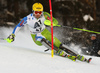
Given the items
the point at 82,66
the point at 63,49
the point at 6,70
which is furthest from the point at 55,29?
the point at 6,70

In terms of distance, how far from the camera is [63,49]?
4762 mm

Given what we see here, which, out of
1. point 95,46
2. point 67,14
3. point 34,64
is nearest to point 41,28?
point 34,64

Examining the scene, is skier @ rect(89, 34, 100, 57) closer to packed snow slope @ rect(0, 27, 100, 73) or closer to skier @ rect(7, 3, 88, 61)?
skier @ rect(7, 3, 88, 61)

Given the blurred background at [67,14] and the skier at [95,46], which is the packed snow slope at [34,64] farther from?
the blurred background at [67,14]

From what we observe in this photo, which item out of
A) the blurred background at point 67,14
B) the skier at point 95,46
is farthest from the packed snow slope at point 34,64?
the blurred background at point 67,14

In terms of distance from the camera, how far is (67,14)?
12.4m

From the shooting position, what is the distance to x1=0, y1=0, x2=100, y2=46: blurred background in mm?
11686

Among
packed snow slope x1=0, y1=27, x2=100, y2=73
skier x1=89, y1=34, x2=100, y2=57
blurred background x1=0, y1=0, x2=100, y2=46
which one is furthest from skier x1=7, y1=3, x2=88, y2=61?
blurred background x1=0, y1=0, x2=100, y2=46

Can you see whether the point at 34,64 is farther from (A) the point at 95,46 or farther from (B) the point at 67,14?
(B) the point at 67,14

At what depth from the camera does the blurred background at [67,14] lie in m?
11.7

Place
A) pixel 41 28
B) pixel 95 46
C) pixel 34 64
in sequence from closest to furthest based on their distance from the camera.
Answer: pixel 34 64
pixel 41 28
pixel 95 46

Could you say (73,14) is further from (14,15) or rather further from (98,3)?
(14,15)

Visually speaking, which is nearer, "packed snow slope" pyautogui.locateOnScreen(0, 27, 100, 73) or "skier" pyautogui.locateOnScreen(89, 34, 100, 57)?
"packed snow slope" pyautogui.locateOnScreen(0, 27, 100, 73)

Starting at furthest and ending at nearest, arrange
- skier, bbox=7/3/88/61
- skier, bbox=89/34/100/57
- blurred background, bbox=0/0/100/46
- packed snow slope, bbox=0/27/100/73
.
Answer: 1. blurred background, bbox=0/0/100/46
2. skier, bbox=89/34/100/57
3. skier, bbox=7/3/88/61
4. packed snow slope, bbox=0/27/100/73
